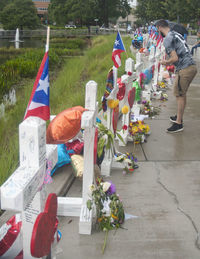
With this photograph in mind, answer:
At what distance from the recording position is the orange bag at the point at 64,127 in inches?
95.9

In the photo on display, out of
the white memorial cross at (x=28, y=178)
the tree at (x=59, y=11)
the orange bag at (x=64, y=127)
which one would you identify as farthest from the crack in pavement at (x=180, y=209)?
the tree at (x=59, y=11)

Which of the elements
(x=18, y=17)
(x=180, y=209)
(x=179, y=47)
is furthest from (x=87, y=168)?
(x=18, y=17)

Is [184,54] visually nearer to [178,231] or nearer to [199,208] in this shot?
[199,208]

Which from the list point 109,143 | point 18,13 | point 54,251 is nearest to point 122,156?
point 109,143

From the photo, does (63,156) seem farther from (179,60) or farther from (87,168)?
(179,60)

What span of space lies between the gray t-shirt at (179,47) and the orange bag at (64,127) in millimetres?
3008

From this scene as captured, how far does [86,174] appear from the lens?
9.27 ft

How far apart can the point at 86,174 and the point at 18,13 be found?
6260 cm

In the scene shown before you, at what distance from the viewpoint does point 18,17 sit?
5862 centimetres

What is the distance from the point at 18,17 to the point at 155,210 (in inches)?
2400

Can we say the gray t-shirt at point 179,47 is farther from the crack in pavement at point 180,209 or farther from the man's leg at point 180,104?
the crack in pavement at point 180,209

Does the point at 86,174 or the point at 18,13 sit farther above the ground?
the point at 18,13

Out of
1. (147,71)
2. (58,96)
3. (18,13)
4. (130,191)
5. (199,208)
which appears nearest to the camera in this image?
(199,208)

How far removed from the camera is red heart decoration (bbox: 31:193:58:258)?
1.66m
